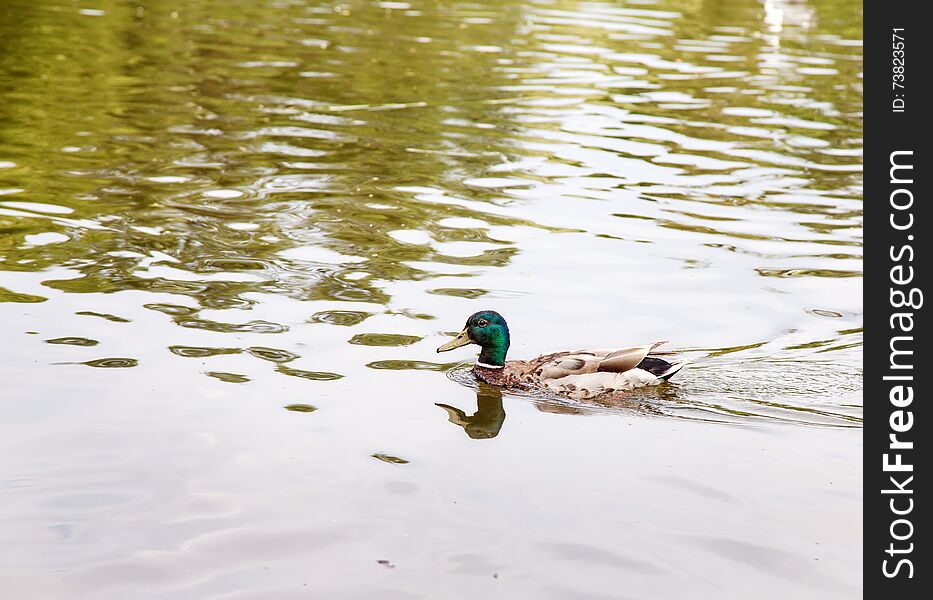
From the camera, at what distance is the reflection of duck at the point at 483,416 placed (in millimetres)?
8562

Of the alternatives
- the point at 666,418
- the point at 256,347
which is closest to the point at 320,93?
the point at 256,347

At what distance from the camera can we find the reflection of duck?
8562mm

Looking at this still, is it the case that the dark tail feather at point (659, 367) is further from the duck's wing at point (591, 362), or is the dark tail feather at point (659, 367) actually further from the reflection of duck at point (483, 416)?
the reflection of duck at point (483, 416)

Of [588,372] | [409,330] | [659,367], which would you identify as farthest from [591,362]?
[409,330]

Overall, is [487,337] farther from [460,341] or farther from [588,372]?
[588,372]

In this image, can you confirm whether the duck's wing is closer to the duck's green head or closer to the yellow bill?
the duck's green head

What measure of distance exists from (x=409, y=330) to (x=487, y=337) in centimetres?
104

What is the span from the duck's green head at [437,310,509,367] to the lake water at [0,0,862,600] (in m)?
0.26

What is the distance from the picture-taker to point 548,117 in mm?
20188

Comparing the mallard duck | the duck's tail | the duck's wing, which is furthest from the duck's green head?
the duck's tail

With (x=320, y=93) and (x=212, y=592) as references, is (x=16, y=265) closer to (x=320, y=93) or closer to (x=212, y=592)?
(x=212, y=592)

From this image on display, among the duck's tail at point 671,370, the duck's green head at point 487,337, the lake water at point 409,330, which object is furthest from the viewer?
the duck's green head at point 487,337
